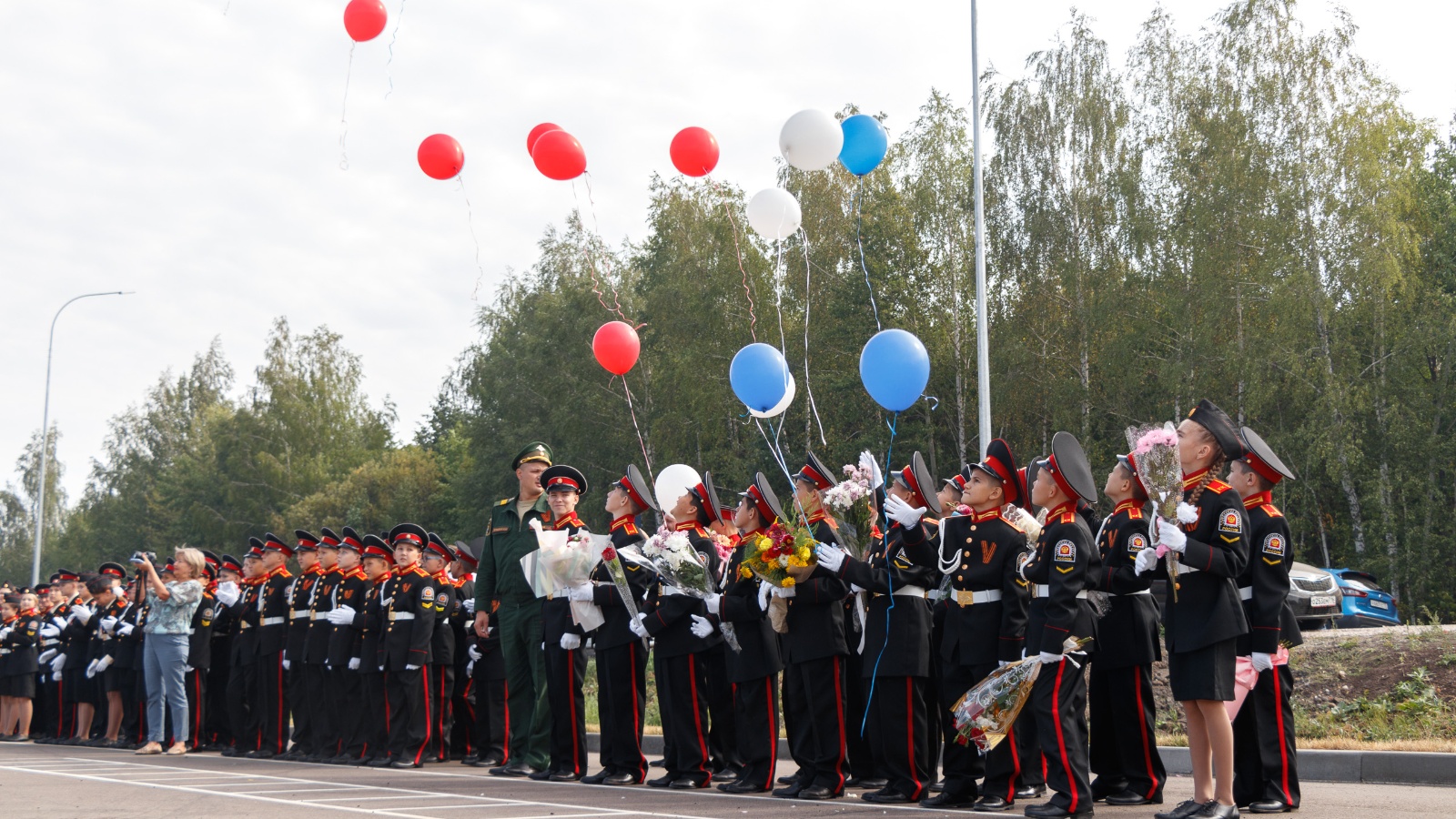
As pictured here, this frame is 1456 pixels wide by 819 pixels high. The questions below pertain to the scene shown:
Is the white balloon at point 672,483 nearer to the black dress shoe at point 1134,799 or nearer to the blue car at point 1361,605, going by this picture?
the black dress shoe at point 1134,799

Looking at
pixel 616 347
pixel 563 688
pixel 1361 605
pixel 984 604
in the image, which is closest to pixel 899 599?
pixel 984 604

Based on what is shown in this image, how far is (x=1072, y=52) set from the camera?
30266 mm

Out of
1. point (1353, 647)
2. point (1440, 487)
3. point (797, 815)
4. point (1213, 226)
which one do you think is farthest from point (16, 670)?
point (1440, 487)

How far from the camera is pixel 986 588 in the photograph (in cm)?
765

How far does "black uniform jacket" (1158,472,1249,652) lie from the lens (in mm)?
6723

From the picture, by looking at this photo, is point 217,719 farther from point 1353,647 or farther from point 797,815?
point 1353,647

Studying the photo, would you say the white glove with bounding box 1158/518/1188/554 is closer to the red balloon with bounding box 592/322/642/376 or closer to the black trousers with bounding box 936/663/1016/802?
the black trousers with bounding box 936/663/1016/802

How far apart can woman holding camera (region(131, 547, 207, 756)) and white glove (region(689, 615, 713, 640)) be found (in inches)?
265

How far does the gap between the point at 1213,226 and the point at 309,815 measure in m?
23.4

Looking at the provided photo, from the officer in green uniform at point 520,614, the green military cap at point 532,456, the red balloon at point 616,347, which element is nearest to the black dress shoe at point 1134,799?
the officer in green uniform at point 520,614

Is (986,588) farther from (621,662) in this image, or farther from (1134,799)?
(621,662)

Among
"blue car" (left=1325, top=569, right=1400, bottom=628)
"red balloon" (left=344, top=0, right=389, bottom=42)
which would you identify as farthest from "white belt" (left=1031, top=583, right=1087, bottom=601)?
"blue car" (left=1325, top=569, right=1400, bottom=628)

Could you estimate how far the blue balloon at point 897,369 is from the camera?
32.0ft

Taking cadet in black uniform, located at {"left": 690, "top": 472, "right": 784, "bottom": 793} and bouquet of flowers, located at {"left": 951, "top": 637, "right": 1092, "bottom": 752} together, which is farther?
cadet in black uniform, located at {"left": 690, "top": 472, "right": 784, "bottom": 793}
